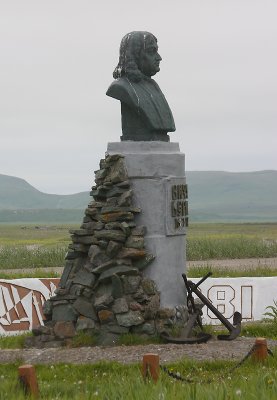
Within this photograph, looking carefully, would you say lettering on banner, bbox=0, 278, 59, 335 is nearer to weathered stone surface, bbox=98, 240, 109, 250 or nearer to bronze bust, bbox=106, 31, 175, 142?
weathered stone surface, bbox=98, 240, 109, 250

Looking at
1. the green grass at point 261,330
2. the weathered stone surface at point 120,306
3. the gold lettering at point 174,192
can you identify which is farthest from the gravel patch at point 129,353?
the gold lettering at point 174,192

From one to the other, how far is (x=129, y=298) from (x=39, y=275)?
9439 millimetres

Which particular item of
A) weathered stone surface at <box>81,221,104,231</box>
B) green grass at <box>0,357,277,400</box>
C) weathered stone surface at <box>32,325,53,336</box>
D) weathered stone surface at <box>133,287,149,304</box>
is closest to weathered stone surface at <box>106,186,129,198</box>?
weathered stone surface at <box>81,221,104,231</box>

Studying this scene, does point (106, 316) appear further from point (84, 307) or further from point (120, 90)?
point (120, 90)

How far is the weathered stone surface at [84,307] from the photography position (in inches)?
470

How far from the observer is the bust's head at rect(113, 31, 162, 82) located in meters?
12.6

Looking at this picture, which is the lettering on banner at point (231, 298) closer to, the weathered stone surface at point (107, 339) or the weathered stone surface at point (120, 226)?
the weathered stone surface at point (120, 226)

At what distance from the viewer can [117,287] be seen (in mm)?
11797

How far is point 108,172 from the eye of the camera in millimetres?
12344

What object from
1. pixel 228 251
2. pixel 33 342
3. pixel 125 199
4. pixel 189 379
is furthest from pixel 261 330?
pixel 228 251

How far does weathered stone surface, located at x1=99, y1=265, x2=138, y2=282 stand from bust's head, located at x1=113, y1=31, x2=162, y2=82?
263 cm

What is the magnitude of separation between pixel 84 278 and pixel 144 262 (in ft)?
2.68

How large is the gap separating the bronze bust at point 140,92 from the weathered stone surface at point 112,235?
1.40 metres

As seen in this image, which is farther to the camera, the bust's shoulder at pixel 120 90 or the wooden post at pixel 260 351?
the bust's shoulder at pixel 120 90
